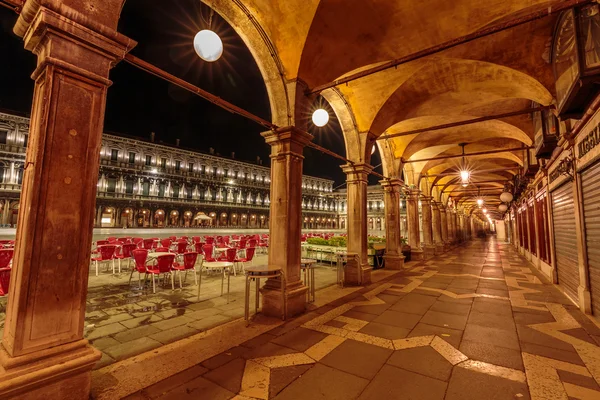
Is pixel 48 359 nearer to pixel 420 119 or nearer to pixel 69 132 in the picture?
pixel 69 132

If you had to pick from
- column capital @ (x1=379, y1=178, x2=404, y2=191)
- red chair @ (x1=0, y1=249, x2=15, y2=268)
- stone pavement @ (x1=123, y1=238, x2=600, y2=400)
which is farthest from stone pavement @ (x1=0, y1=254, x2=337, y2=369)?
column capital @ (x1=379, y1=178, x2=404, y2=191)

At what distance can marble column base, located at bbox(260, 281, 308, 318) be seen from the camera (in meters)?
4.59

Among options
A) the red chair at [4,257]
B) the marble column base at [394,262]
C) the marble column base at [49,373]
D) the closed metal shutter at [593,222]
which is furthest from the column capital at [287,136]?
the marble column base at [394,262]

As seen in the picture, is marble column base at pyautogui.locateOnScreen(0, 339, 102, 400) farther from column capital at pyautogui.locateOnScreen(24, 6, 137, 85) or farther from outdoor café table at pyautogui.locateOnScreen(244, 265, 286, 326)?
column capital at pyautogui.locateOnScreen(24, 6, 137, 85)

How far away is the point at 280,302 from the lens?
180 inches

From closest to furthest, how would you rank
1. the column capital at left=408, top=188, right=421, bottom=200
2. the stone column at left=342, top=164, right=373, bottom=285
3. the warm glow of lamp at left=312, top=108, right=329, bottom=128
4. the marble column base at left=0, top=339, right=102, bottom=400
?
the marble column base at left=0, top=339, right=102, bottom=400, the warm glow of lamp at left=312, top=108, right=329, bottom=128, the stone column at left=342, top=164, right=373, bottom=285, the column capital at left=408, top=188, right=421, bottom=200

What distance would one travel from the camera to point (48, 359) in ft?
7.13

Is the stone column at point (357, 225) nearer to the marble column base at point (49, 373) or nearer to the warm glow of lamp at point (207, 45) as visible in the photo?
the warm glow of lamp at point (207, 45)

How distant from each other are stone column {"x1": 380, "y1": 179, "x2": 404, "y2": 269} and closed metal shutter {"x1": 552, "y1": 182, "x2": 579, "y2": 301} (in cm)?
427

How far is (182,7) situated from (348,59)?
334 cm

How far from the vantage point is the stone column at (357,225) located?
23.2ft

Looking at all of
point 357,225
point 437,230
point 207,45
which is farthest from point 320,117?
point 437,230

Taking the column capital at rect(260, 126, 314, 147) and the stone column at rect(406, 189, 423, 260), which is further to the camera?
the stone column at rect(406, 189, 423, 260)

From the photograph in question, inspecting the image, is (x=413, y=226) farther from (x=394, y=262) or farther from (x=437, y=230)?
(x=437, y=230)
